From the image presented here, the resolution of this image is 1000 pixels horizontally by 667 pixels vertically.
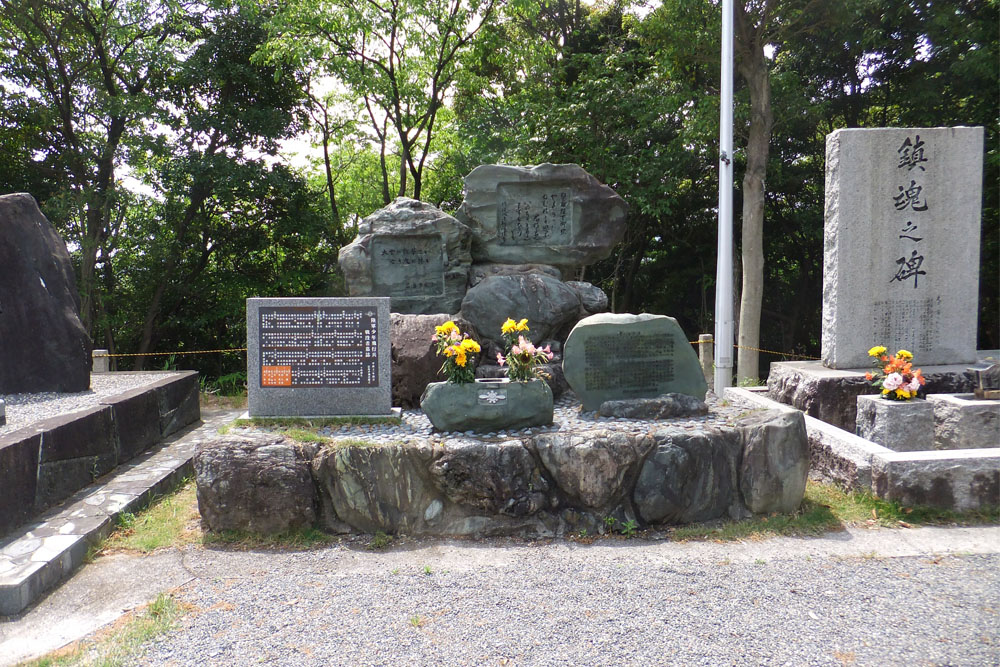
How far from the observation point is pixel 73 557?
Answer: 3732 millimetres

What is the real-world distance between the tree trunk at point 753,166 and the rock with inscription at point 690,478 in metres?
5.37

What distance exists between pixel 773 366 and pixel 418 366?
3.89m

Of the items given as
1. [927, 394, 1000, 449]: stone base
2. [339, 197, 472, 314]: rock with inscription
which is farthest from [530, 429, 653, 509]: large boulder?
[339, 197, 472, 314]: rock with inscription

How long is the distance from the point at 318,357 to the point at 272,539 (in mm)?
1553

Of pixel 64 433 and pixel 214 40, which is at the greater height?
pixel 214 40

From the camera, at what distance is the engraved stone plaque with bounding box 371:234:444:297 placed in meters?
7.42

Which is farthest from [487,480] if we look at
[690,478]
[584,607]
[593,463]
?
Answer: [690,478]

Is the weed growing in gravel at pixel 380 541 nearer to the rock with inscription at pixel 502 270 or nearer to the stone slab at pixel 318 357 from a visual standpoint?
the stone slab at pixel 318 357

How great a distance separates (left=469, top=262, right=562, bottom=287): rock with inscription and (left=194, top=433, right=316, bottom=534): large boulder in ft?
12.6

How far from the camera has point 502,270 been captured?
25.2ft

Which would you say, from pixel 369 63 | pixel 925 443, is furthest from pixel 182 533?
pixel 369 63

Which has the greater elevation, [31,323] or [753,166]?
[753,166]

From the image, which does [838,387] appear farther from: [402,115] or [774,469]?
[402,115]

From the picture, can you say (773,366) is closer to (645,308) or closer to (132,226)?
(645,308)
